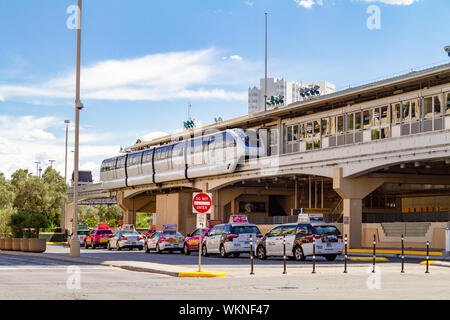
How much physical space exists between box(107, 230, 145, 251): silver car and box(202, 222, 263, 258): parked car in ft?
45.9

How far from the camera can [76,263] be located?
2903cm

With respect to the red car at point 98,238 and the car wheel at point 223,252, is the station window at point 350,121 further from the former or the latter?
the red car at point 98,238

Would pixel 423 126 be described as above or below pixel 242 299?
above

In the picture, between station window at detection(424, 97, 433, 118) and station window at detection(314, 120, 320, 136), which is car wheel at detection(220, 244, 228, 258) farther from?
station window at detection(314, 120, 320, 136)

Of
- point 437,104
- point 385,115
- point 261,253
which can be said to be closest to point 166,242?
point 261,253

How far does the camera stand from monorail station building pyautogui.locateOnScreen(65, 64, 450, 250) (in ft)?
134

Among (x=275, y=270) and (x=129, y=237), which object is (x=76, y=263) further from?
(x=129, y=237)

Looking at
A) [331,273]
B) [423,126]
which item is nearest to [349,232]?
[423,126]

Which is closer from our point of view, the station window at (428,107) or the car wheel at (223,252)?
the car wheel at (223,252)

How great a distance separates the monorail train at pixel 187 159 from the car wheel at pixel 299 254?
23.2 m

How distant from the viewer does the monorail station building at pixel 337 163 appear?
134 feet

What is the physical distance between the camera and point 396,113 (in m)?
43.0

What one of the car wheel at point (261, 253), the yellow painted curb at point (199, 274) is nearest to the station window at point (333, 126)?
the car wheel at point (261, 253)
